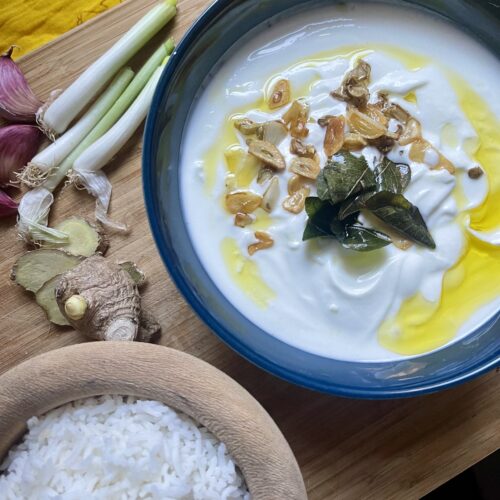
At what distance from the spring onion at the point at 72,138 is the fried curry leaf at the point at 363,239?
725mm

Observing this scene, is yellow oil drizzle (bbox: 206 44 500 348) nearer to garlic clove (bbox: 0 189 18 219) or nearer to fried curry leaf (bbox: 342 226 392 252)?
fried curry leaf (bbox: 342 226 392 252)

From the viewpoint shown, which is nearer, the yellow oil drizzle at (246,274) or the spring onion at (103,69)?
the yellow oil drizzle at (246,274)

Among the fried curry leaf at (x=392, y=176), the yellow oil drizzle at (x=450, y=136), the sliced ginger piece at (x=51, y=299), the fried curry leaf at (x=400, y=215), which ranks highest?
the yellow oil drizzle at (x=450, y=136)

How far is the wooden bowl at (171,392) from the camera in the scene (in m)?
1.59

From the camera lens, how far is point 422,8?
1.94 metres

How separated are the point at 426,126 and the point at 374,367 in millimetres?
578

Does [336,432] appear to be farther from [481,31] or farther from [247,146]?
[481,31]

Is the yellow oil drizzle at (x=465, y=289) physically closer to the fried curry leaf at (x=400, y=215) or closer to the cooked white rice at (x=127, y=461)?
the fried curry leaf at (x=400, y=215)

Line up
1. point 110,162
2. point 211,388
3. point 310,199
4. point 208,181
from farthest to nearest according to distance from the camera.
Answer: point 110,162
point 208,181
point 310,199
point 211,388

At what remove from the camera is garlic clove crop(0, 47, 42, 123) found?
6.52 feet

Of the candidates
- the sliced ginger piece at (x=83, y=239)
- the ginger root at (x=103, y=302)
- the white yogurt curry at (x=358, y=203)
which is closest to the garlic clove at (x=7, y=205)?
the sliced ginger piece at (x=83, y=239)

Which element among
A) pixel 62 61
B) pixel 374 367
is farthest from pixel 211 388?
pixel 62 61

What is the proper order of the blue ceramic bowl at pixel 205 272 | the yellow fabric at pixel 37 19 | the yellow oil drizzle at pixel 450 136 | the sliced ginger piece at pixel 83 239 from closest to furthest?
the blue ceramic bowl at pixel 205 272 < the yellow oil drizzle at pixel 450 136 < the sliced ginger piece at pixel 83 239 < the yellow fabric at pixel 37 19

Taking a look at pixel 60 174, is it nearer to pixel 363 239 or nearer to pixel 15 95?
pixel 15 95
